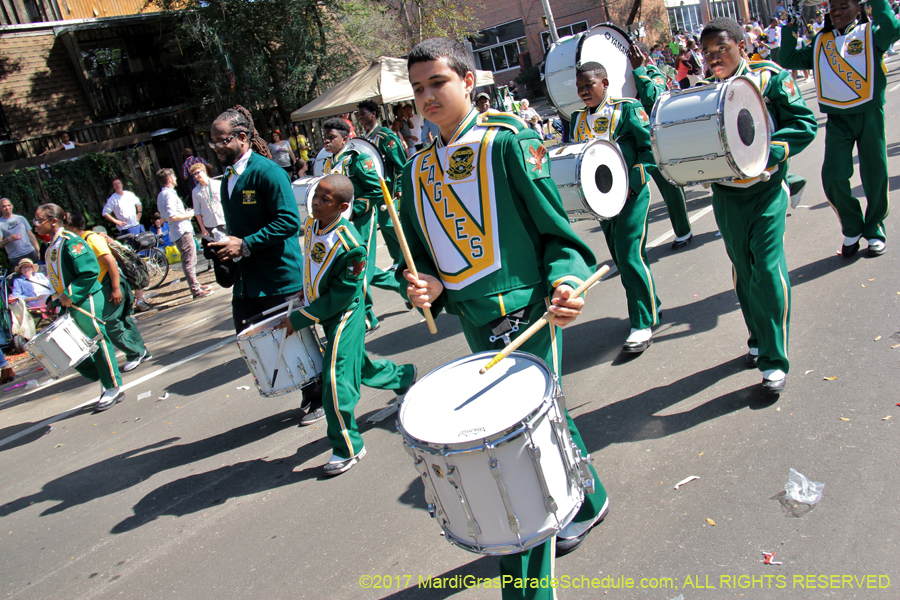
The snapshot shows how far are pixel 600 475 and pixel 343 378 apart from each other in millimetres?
1748

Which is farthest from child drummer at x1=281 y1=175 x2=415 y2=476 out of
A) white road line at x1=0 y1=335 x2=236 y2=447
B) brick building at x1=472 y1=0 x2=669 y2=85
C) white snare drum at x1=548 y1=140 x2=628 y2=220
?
brick building at x1=472 y1=0 x2=669 y2=85

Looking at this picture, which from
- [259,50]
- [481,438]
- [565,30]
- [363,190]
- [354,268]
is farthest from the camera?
[565,30]

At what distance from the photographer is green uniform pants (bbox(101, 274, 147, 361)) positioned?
282 inches

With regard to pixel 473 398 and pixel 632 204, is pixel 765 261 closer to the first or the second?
pixel 632 204

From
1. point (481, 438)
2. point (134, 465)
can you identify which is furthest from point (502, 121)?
point (134, 465)

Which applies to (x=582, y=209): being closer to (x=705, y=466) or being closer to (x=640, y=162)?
(x=640, y=162)

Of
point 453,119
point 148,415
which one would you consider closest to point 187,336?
point 148,415

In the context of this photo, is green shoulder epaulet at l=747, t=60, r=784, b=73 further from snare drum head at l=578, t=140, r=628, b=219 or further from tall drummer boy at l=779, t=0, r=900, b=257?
tall drummer boy at l=779, t=0, r=900, b=257

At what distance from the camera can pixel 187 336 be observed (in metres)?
8.91

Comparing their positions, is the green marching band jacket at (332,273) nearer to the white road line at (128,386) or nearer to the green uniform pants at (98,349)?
A: the green uniform pants at (98,349)

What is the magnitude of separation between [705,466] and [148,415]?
5.04 meters

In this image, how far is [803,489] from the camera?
3.24 metres

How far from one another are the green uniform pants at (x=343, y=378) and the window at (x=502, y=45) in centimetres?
3857

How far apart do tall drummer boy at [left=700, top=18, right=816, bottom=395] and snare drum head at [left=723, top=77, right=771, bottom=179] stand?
7 cm
